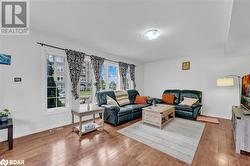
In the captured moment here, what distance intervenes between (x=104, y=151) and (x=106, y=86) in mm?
2883

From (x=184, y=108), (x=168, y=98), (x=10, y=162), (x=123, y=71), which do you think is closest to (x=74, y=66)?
(x=123, y=71)

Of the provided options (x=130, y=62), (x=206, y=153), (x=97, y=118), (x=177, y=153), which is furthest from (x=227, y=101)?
(x=97, y=118)

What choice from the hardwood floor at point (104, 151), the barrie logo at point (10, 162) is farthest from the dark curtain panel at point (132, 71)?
the barrie logo at point (10, 162)

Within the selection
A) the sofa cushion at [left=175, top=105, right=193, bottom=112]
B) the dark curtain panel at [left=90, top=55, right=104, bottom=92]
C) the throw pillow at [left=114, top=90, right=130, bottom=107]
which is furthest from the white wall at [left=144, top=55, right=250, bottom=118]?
the dark curtain panel at [left=90, top=55, right=104, bottom=92]

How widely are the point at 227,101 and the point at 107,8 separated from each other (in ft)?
16.5

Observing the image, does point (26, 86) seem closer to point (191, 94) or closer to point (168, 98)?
point (168, 98)

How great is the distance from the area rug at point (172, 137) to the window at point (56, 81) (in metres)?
2.06

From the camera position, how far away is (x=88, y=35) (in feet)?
10.3

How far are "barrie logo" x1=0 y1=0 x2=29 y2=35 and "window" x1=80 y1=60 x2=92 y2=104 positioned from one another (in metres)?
1.77

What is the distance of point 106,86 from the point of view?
4855 millimetres

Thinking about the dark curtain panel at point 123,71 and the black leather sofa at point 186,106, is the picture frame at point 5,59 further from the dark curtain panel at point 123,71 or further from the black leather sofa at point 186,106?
the black leather sofa at point 186,106

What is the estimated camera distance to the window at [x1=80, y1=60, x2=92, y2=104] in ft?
13.0

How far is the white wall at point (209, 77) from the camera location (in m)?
4.22

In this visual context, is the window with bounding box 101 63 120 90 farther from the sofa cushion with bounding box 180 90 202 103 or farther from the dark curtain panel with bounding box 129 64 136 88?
the sofa cushion with bounding box 180 90 202 103
